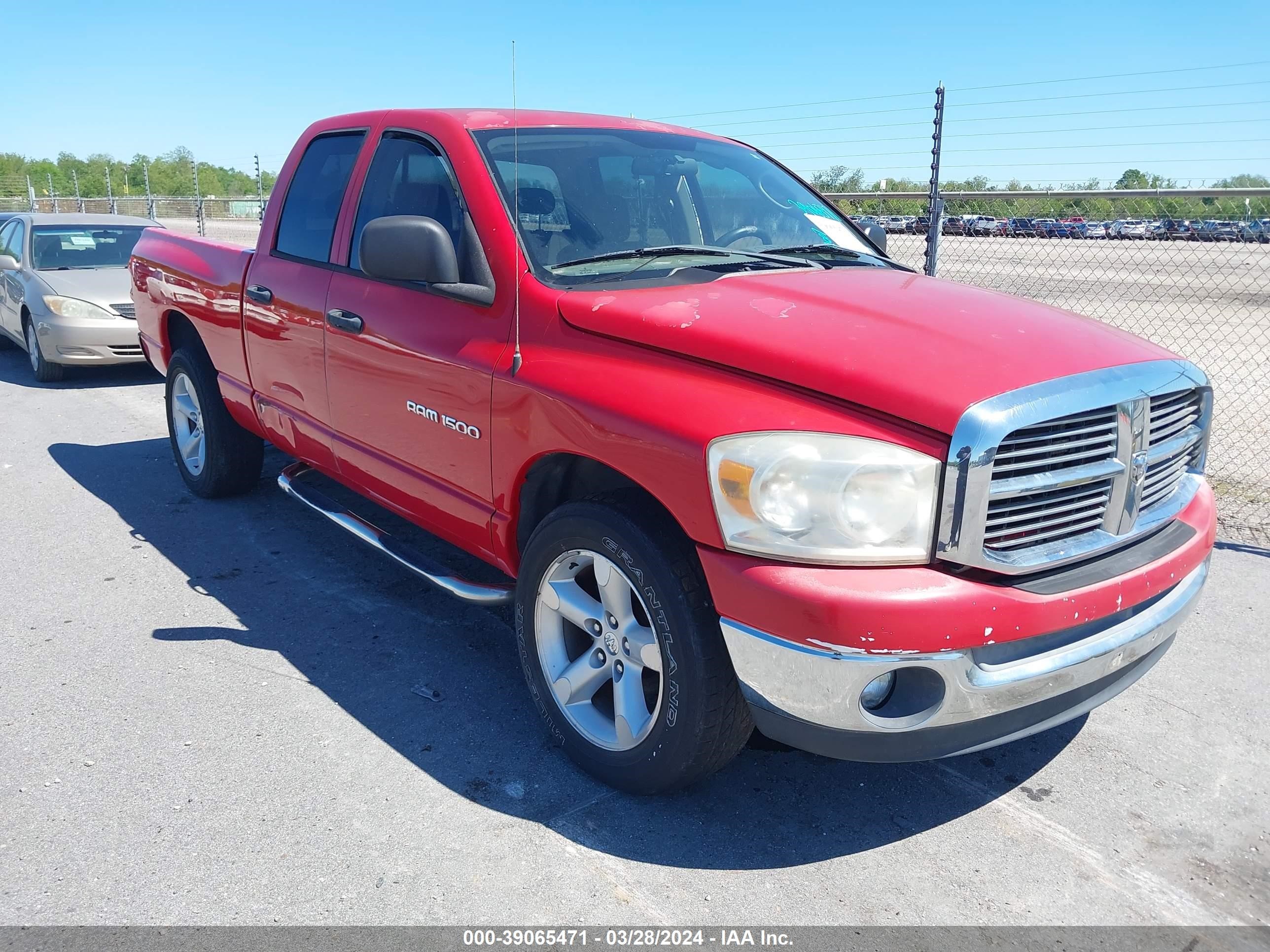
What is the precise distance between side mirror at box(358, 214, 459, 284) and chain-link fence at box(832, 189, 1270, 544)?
9.12 feet

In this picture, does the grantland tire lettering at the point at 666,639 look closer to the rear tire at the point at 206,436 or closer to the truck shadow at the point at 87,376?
the rear tire at the point at 206,436

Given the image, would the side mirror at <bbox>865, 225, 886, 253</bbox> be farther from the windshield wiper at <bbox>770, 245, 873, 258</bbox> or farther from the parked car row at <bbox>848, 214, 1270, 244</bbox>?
the parked car row at <bbox>848, 214, 1270, 244</bbox>

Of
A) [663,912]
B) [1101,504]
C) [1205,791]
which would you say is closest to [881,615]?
[1101,504]

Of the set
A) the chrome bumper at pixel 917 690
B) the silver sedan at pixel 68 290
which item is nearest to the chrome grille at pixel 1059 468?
the chrome bumper at pixel 917 690

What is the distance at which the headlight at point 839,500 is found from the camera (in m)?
2.28

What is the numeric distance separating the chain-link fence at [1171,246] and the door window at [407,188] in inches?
98.5

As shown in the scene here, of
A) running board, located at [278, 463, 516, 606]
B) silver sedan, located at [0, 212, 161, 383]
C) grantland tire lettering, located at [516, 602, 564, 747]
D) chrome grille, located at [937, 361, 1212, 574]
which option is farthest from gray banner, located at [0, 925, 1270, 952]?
silver sedan, located at [0, 212, 161, 383]

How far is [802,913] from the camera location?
2.46 meters

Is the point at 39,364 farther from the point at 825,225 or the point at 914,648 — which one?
the point at 914,648

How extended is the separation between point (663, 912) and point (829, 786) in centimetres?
80

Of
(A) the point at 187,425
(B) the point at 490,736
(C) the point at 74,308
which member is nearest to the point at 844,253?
(B) the point at 490,736

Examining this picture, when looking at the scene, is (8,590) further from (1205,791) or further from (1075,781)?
(1205,791)

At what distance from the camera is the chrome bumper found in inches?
89.7

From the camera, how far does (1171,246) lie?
8.85 metres
